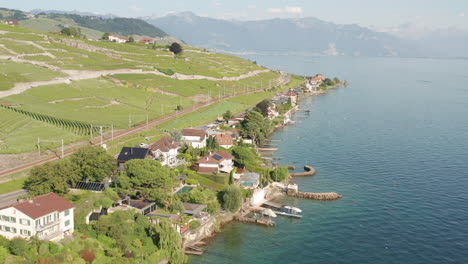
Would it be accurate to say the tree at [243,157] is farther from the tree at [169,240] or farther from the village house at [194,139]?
the tree at [169,240]

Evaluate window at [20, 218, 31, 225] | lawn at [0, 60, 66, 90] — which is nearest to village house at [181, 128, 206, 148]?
window at [20, 218, 31, 225]

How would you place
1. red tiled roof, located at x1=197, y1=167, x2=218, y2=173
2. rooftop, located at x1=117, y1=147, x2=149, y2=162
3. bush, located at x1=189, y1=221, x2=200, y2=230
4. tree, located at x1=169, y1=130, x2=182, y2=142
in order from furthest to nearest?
tree, located at x1=169, y1=130, x2=182, y2=142 → red tiled roof, located at x1=197, y1=167, x2=218, y2=173 → rooftop, located at x1=117, y1=147, x2=149, y2=162 → bush, located at x1=189, y1=221, x2=200, y2=230

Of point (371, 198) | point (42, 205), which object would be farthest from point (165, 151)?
point (371, 198)

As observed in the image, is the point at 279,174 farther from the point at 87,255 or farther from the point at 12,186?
the point at 12,186

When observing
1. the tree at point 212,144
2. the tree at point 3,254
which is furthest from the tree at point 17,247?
the tree at point 212,144

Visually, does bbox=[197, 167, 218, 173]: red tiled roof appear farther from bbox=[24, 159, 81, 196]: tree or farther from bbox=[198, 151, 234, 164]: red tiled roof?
bbox=[24, 159, 81, 196]: tree

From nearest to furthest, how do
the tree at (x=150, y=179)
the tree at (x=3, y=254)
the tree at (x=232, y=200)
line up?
the tree at (x=3, y=254) < the tree at (x=150, y=179) < the tree at (x=232, y=200)

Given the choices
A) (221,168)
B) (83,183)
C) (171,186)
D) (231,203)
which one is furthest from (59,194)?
(221,168)
